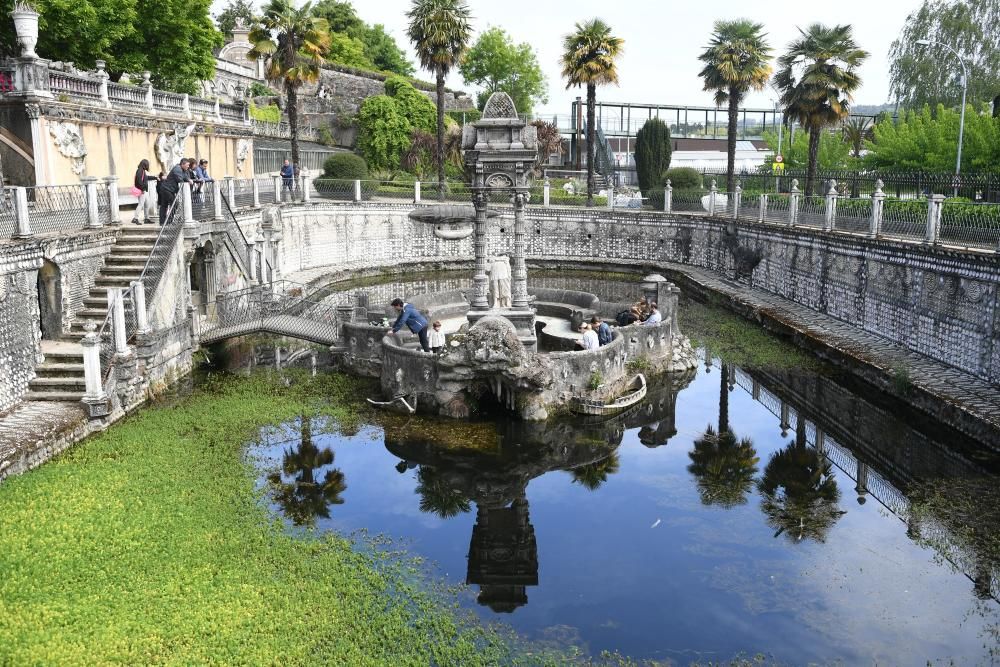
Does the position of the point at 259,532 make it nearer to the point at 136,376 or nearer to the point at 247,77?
the point at 136,376

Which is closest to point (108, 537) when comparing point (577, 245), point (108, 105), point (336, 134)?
point (108, 105)

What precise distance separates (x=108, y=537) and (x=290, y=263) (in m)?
21.3

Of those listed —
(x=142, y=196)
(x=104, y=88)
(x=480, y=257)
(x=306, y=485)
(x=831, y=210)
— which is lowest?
(x=306, y=485)

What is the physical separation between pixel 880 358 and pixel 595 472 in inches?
323

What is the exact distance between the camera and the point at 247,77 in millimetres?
50031

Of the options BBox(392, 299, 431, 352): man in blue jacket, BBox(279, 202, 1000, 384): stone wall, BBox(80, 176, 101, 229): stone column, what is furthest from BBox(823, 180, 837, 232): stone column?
BBox(80, 176, 101, 229): stone column

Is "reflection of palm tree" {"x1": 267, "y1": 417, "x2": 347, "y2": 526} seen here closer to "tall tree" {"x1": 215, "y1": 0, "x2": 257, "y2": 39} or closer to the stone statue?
the stone statue

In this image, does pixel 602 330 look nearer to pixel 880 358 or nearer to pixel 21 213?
pixel 880 358

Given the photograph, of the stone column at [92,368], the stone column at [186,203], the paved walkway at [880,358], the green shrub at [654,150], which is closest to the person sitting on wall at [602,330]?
the paved walkway at [880,358]

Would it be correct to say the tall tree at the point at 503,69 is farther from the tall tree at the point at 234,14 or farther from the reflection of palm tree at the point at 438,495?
the reflection of palm tree at the point at 438,495

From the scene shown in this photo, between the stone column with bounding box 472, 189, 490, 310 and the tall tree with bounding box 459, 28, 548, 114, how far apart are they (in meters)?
48.2

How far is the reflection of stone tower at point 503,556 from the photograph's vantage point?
987 cm

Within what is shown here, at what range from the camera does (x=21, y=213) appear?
15180 mm

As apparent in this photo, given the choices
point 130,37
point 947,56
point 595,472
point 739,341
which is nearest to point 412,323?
point 595,472
